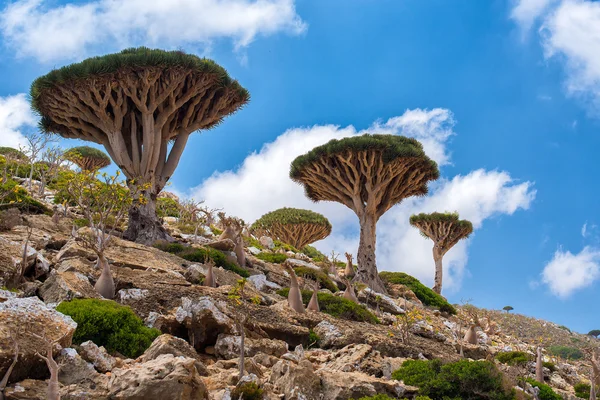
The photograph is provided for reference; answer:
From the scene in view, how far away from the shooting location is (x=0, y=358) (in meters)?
5.09

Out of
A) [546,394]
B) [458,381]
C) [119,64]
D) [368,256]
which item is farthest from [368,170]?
[458,381]

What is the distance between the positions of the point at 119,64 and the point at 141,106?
5.40ft

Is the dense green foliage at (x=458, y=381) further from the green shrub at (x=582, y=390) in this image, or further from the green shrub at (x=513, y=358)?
the green shrub at (x=513, y=358)

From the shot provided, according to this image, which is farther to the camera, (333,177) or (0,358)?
(333,177)

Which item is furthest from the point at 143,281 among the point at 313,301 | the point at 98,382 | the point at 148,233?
the point at 148,233

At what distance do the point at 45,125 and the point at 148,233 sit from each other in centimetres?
652

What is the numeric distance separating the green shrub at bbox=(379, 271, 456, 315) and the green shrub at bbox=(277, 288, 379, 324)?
35.6 ft

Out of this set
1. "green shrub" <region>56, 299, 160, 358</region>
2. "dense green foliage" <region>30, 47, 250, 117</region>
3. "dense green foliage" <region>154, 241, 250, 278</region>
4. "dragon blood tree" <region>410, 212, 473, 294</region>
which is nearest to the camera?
"green shrub" <region>56, 299, 160, 358</region>

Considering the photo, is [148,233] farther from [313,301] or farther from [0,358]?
[0,358]

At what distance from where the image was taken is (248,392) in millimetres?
5727

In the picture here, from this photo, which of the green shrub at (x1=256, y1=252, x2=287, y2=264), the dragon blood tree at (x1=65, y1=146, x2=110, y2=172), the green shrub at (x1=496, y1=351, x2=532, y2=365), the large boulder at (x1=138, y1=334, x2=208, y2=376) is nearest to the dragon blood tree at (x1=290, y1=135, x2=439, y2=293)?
the green shrub at (x1=256, y1=252, x2=287, y2=264)

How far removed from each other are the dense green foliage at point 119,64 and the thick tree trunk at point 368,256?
9808mm

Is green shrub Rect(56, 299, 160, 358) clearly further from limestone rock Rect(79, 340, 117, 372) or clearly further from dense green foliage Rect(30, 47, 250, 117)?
dense green foliage Rect(30, 47, 250, 117)

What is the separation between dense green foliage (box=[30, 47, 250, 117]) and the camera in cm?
1744
